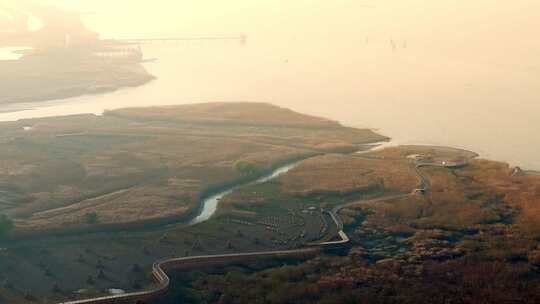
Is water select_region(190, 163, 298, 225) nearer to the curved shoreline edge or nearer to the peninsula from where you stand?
the peninsula

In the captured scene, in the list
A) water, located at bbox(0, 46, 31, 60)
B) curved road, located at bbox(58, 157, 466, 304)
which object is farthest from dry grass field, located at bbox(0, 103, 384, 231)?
water, located at bbox(0, 46, 31, 60)

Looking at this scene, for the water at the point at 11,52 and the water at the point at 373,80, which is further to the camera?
the water at the point at 11,52

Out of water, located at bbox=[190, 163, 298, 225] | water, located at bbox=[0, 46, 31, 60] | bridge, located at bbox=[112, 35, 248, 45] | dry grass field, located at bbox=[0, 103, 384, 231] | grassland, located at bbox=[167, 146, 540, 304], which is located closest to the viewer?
grassland, located at bbox=[167, 146, 540, 304]

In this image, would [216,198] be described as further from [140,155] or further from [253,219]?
[140,155]

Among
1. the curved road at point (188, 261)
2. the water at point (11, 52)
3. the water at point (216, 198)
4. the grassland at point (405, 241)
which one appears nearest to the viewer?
the curved road at point (188, 261)

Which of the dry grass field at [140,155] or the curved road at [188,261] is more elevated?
the dry grass field at [140,155]

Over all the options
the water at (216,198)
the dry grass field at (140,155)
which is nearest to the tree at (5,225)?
the dry grass field at (140,155)

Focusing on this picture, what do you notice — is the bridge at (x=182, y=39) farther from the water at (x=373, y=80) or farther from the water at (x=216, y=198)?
the water at (x=216, y=198)

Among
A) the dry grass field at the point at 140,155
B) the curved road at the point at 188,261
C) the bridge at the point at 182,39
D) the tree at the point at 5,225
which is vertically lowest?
the curved road at the point at 188,261

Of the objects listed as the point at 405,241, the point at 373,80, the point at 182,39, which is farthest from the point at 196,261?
the point at 182,39
